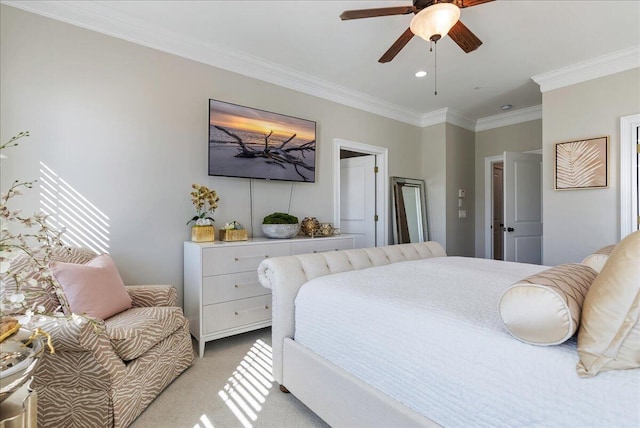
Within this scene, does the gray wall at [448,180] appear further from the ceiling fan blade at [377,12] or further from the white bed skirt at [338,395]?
the white bed skirt at [338,395]

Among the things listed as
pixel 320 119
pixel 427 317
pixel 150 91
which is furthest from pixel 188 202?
pixel 427 317

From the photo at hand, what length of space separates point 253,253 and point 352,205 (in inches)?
94.8

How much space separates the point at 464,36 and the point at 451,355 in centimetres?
208

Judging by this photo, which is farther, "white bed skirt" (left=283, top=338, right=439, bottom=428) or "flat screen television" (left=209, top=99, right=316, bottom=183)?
"flat screen television" (left=209, top=99, right=316, bottom=183)

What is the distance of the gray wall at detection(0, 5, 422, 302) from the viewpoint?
2205 millimetres

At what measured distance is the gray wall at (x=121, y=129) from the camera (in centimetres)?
221

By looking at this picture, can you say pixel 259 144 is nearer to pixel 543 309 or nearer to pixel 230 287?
pixel 230 287

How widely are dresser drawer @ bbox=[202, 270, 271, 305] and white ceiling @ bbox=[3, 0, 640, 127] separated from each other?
2040 mm

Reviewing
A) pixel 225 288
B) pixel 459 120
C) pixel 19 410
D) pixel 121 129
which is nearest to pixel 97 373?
pixel 19 410

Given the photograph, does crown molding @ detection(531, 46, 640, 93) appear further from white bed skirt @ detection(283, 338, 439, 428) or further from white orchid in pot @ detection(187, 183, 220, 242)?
white bed skirt @ detection(283, 338, 439, 428)

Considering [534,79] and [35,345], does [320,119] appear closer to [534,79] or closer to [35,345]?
[534,79]

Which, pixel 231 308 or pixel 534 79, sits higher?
pixel 534 79

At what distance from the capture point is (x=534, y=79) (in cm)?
362

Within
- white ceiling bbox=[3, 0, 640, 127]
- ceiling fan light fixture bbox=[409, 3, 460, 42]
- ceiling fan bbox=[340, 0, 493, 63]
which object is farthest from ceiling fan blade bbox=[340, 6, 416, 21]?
white ceiling bbox=[3, 0, 640, 127]
